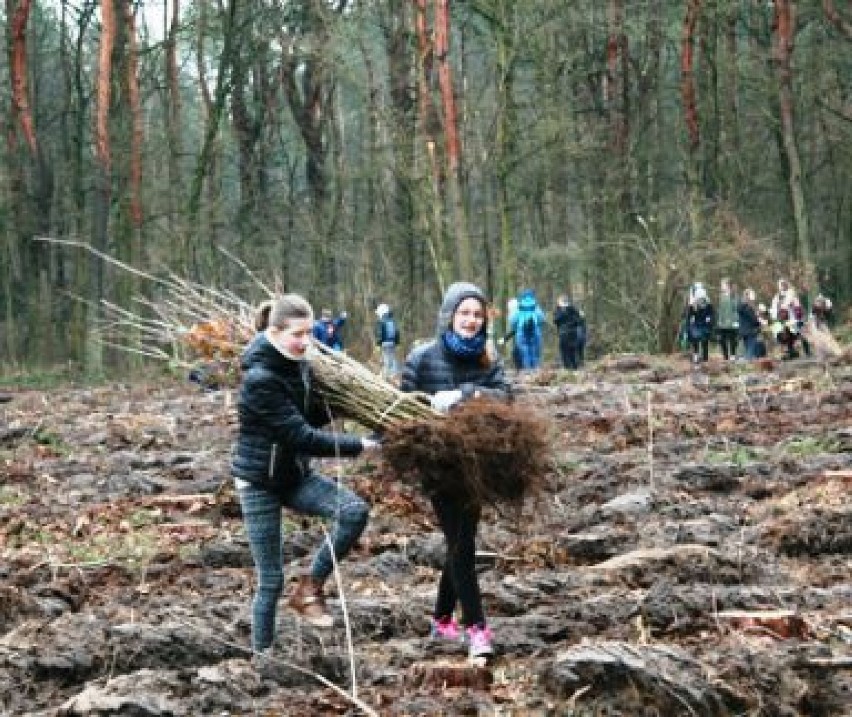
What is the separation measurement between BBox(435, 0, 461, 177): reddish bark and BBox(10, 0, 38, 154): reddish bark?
8562 millimetres

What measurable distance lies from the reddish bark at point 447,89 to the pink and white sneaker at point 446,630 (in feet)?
71.5

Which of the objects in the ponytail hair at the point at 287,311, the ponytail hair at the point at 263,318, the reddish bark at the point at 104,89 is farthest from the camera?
the reddish bark at the point at 104,89

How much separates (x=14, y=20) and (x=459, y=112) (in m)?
9.28

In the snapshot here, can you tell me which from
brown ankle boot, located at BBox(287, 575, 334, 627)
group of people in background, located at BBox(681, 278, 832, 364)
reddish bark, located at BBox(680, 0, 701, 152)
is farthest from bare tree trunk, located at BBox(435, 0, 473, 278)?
brown ankle boot, located at BBox(287, 575, 334, 627)

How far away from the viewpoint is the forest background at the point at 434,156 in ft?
98.4

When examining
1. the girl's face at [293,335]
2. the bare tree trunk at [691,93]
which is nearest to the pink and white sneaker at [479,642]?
the girl's face at [293,335]

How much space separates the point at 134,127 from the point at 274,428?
26423 mm

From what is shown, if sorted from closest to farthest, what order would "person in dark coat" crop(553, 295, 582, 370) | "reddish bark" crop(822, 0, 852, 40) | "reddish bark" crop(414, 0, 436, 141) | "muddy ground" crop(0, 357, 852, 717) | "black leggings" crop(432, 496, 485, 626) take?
"muddy ground" crop(0, 357, 852, 717) < "black leggings" crop(432, 496, 485, 626) < "person in dark coat" crop(553, 295, 582, 370) < "reddish bark" crop(414, 0, 436, 141) < "reddish bark" crop(822, 0, 852, 40)

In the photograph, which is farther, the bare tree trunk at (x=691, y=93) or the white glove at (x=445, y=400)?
the bare tree trunk at (x=691, y=93)

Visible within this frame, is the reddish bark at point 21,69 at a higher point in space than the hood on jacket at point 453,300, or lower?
higher

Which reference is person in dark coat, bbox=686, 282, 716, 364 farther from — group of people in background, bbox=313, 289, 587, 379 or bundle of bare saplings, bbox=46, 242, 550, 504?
bundle of bare saplings, bbox=46, 242, 550, 504

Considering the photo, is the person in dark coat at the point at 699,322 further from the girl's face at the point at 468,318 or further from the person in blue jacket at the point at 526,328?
the girl's face at the point at 468,318

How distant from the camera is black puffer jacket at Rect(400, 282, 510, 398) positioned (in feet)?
21.5

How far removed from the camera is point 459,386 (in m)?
6.54
